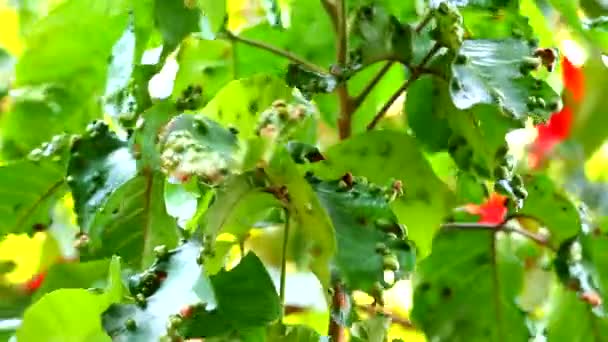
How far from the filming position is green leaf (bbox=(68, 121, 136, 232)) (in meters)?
0.64

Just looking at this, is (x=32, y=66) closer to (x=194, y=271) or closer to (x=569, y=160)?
(x=194, y=271)

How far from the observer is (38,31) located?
778 mm

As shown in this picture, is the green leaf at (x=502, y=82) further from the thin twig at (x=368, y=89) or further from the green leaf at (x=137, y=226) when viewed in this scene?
the green leaf at (x=137, y=226)

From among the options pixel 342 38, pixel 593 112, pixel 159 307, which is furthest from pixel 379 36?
pixel 593 112

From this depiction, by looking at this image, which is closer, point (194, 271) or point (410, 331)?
point (194, 271)

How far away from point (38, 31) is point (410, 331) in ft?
1.72

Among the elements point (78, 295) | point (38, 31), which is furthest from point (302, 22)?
point (78, 295)

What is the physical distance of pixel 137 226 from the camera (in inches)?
26.5

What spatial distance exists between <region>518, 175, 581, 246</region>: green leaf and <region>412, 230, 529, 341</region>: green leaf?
0.04 meters

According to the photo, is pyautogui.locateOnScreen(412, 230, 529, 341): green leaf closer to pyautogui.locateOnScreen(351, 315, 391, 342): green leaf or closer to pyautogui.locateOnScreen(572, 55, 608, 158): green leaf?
pyautogui.locateOnScreen(351, 315, 391, 342): green leaf

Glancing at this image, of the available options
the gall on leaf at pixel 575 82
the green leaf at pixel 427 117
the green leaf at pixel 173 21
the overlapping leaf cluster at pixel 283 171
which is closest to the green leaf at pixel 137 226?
the overlapping leaf cluster at pixel 283 171

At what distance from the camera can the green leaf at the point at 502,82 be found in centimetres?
54

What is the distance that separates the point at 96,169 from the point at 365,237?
22cm

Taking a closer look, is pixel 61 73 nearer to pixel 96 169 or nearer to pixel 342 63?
pixel 96 169
